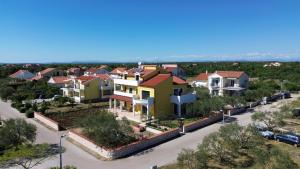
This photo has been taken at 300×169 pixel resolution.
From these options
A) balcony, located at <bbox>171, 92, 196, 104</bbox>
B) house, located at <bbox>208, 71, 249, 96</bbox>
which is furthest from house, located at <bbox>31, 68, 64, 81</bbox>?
balcony, located at <bbox>171, 92, 196, 104</bbox>

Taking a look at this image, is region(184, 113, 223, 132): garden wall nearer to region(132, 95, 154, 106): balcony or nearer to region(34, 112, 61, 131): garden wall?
region(132, 95, 154, 106): balcony

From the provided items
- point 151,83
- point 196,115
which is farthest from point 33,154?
point 196,115

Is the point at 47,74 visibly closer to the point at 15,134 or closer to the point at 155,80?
the point at 155,80

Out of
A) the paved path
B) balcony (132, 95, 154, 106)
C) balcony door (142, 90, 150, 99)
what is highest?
balcony door (142, 90, 150, 99)

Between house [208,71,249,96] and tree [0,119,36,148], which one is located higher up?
house [208,71,249,96]

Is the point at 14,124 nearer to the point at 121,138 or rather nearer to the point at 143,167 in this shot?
the point at 121,138
